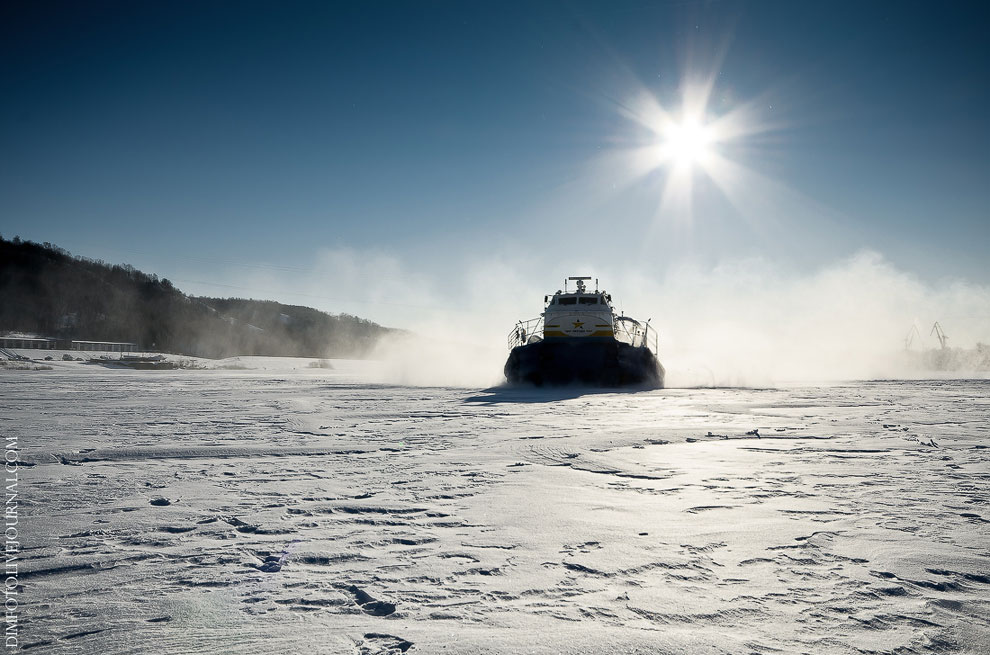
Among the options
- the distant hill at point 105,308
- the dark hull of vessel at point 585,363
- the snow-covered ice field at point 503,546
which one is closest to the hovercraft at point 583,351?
the dark hull of vessel at point 585,363

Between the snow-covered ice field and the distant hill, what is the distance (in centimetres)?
6722

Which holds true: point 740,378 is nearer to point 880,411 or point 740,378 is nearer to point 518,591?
point 880,411

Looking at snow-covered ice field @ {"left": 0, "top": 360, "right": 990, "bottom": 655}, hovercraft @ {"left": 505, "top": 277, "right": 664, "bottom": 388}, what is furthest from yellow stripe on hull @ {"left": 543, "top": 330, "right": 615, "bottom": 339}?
snow-covered ice field @ {"left": 0, "top": 360, "right": 990, "bottom": 655}

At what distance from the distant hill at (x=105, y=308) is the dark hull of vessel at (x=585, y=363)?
5662 centimetres

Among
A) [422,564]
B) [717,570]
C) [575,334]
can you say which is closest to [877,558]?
[717,570]

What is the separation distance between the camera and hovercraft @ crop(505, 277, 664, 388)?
61.6 feet

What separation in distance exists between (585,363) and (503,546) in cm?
1618

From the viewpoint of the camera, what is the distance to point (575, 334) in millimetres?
19500

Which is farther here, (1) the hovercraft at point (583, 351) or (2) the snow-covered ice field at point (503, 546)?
(1) the hovercraft at point (583, 351)

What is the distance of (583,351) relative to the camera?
18.8 metres

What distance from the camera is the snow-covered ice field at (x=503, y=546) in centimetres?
205

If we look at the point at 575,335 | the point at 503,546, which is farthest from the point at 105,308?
the point at 503,546

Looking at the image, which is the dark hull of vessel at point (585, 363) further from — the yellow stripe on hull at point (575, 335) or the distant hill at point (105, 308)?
the distant hill at point (105, 308)

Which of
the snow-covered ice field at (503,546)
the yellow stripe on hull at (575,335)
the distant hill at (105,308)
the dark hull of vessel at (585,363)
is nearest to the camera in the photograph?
the snow-covered ice field at (503,546)
